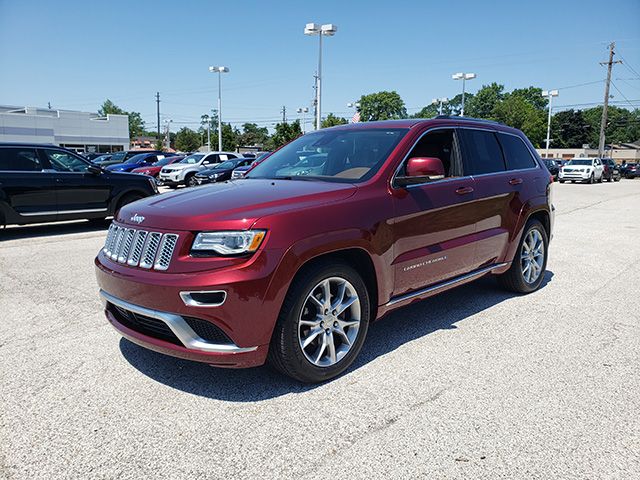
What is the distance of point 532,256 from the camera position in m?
5.73

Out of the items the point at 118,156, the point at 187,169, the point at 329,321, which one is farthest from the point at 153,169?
the point at 329,321

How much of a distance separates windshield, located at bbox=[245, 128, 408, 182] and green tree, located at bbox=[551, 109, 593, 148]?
121 metres

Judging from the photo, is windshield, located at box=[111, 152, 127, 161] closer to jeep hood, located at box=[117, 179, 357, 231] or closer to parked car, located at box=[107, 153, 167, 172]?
parked car, located at box=[107, 153, 167, 172]

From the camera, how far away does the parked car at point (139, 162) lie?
27469 millimetres

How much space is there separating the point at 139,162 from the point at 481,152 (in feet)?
88.5

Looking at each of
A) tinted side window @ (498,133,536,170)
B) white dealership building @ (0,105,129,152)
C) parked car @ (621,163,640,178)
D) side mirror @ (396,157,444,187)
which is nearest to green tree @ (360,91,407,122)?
white dealership building @ (0,105,129,152)

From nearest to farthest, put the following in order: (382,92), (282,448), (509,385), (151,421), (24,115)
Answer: (282,448)
(151,421)
(509,385)
(24,115)
(382,92)

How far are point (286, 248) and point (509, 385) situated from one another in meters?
1.77

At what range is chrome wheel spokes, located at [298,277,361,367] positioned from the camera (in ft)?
11.0

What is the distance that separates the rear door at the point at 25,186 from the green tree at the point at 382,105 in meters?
112

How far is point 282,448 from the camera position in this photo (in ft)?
8.84

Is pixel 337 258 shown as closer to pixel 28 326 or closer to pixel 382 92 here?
pixel 28 326

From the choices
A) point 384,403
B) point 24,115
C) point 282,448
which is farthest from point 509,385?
point 24,115

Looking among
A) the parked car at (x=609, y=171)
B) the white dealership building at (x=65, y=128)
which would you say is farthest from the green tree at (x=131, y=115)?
the parked car at (x=609, y=171)
